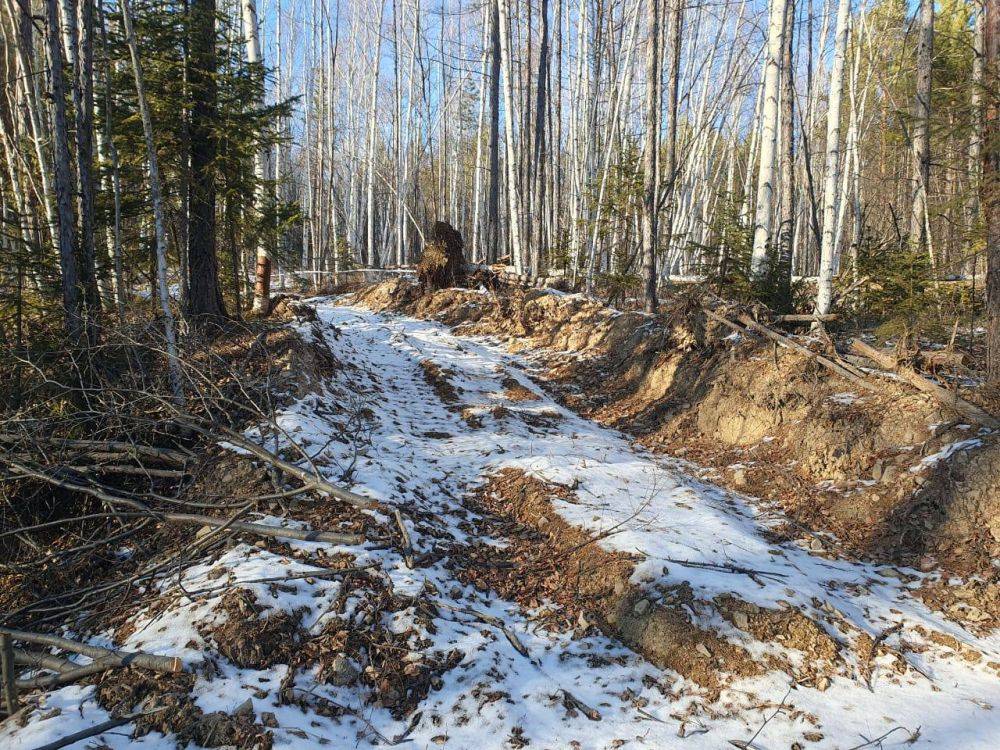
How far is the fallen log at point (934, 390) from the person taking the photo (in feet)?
15.2

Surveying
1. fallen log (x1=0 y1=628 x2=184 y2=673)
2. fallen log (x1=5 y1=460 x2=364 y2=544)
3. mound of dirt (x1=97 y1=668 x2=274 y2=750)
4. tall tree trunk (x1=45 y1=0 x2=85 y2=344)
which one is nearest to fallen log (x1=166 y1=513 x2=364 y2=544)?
fallen log (x1=5 y1=460 x2=364 y2=544)

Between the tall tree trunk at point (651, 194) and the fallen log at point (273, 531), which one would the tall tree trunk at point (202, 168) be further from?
the tall tree trunk at point (651, 194)

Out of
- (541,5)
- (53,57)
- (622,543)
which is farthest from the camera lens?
(541,5)

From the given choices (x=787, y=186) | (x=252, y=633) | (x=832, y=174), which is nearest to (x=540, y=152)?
(x=787, y=186)

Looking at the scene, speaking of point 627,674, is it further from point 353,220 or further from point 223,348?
point 353,220

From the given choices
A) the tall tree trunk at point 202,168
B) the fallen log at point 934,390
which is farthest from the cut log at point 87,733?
the fallen log at point 934,390

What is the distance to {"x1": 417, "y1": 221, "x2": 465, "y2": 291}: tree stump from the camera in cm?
1545

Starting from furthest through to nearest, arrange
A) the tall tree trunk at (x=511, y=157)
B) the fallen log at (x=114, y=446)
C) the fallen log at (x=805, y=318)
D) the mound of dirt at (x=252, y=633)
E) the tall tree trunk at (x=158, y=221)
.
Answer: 1. the tall tree trunk at (x=511, y=157)
2. the fallen log at (x=805, y=318)
3. the tall tree trunk at (x=158, y=221)
4. the fallen log at (x=114, y=446)
5. the mound of dirt at (x=252, y=633)

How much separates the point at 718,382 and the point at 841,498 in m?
2.40

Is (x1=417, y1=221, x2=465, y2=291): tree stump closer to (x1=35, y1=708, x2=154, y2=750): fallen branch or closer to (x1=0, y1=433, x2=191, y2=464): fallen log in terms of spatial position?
(x1=0, y1=433, x2=191, y2=464): fallen log

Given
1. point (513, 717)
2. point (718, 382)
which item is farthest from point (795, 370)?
point (513, 717)

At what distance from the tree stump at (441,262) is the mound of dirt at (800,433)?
610cm

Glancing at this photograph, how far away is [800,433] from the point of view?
5812 mm

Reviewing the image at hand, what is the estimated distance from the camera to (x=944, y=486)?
14.4ft
